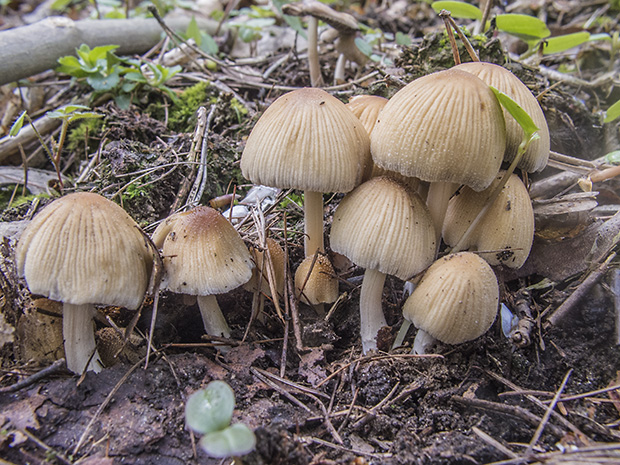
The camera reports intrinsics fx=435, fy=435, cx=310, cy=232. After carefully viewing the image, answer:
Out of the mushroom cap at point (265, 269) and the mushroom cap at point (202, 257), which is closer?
the mushroom cap at point (202, 257)

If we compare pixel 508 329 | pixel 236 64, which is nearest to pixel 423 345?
pixel 508 329

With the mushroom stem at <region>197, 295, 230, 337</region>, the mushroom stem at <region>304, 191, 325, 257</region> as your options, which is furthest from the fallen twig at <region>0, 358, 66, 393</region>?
the mushroom stem at <region>304, 191, 325, 257</region>

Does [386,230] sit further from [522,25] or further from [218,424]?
[522,25]

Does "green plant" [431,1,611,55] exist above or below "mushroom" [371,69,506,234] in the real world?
above

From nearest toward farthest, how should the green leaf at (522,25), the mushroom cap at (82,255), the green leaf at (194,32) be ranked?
1. the mushroom cap at (82,255)
2. the green leaf at (522,25)
3. the green leaf at (194,32)

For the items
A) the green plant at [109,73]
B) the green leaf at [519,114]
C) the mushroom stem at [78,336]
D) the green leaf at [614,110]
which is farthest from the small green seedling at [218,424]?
the green plant at [109,73]

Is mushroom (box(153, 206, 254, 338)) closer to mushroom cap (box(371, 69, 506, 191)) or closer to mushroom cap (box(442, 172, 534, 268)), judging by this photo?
mushroom cap (box(371, 69, 506, 191))

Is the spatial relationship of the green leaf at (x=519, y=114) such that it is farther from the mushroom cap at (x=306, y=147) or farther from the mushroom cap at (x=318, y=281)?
the mushroom cap at (x=318, y=281)

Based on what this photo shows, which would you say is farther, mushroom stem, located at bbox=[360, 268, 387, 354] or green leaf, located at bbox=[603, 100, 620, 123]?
green leaf, located at bbox=[603, 100, 620, 123]
